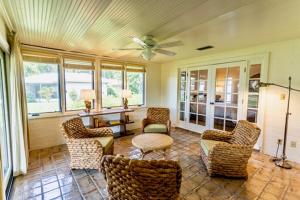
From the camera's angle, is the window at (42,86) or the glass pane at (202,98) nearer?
the window at (42,86)

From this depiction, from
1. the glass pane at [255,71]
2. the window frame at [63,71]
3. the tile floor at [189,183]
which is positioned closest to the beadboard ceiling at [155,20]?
the window frame at [63,71]

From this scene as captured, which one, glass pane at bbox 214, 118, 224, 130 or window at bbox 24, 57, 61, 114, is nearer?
window at bbox 24, 57, 61, 114

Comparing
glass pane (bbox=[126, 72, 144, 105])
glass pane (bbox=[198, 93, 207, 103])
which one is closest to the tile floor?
glass pane (bbox=[198, 93, 207, 103])

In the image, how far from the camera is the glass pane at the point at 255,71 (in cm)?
348

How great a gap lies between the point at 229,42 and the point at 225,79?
115 centimetres

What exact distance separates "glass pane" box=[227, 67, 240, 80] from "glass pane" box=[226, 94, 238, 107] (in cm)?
45

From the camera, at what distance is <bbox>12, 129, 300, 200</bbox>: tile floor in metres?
2.05

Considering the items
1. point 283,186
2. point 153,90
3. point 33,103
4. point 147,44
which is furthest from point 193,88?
point 33,103

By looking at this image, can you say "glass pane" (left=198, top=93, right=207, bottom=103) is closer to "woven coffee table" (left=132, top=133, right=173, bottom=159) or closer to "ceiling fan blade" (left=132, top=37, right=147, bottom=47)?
→ "woven coffee table" (left=132, top=133, right=173, bottom=159)

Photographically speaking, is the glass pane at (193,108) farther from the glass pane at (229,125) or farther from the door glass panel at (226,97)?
the glass pane at (229,125)

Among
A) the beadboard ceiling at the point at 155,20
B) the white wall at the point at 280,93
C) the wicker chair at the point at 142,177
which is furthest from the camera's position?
the white wall at the point at 280,93

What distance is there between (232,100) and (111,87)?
337 centimetres

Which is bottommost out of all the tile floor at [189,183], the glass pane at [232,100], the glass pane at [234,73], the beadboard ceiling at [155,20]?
the tile floor at [189,183]

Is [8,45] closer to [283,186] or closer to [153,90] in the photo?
[153,90]
